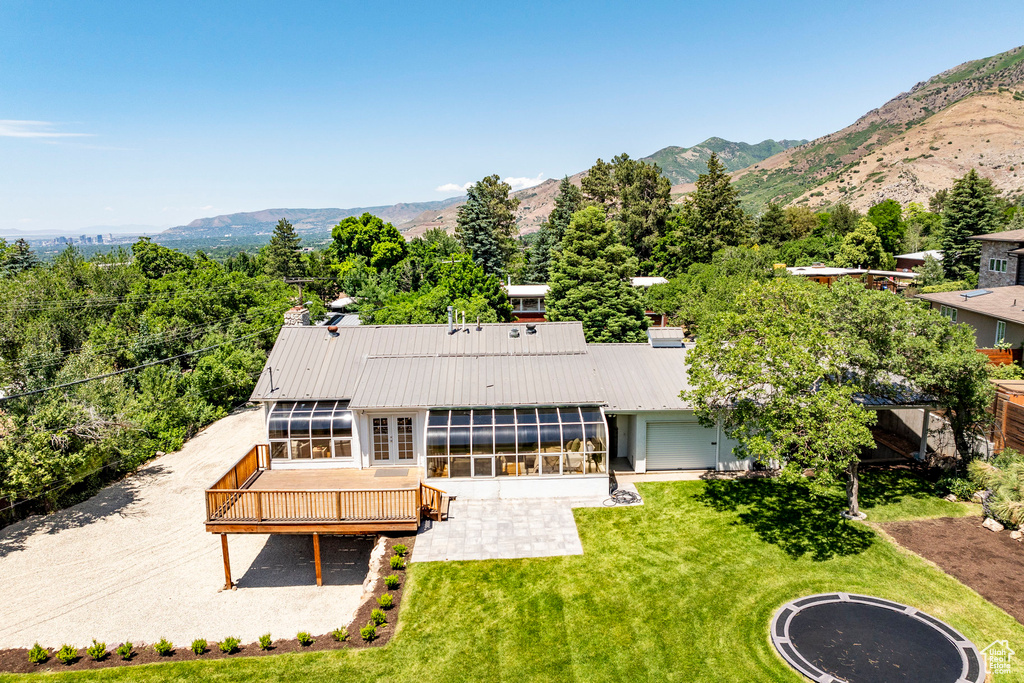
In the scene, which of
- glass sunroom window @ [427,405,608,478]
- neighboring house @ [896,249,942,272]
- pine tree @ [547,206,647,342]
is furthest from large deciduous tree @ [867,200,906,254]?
glass sunroom window @ [427,405,608,478]

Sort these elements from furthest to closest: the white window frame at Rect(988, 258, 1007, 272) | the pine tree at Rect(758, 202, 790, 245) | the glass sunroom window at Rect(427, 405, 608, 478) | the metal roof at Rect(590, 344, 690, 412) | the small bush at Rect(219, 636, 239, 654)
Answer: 1. the pine tree at Rect(758, 202, 790, 245)
2. the white window frame at Rect(988, 258, 1007, 272)
3. the metal roof at Rect(590, 344, 690, 412)
4. the glass sunroom window at Rect(427, 405, 608, 478)
5. the small bush at Rect(219, 636, 239, 654)

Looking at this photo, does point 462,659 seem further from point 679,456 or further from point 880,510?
Result: point 880,510

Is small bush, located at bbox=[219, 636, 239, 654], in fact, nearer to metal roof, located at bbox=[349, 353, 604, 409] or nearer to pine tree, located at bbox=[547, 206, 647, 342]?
metal roof, located at bbox=[349, 353, 604, 409]

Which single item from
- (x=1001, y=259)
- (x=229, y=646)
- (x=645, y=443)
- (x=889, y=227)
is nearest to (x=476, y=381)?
(x=645, y=443)

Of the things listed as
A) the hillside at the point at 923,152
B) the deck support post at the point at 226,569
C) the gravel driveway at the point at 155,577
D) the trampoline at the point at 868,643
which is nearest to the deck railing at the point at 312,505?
the deck support post at the point at 226,569

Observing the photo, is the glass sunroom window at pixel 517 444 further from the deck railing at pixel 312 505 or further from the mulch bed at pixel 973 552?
the mulch bed at pixel 973 552

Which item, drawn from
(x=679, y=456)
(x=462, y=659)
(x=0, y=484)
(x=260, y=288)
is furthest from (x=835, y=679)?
(x=260, y=288)

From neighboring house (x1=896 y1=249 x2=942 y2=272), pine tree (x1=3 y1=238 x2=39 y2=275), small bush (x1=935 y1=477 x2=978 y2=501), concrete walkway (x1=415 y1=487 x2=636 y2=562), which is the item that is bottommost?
concrete walkway (x1=415 y1=487 x2=636 y2=562)

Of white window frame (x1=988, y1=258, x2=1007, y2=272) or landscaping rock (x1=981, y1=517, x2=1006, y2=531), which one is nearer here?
landscaping rock (x1=981, y1=517, x2=1006, y2=531)
